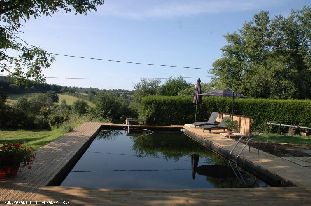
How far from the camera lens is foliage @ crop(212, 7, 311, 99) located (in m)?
35.8

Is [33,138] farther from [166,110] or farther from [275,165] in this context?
[275,165]

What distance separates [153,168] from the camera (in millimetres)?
11766

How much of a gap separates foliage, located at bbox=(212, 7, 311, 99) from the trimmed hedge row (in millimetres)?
10580

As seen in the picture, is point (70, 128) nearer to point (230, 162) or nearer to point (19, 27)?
point (19, 27)

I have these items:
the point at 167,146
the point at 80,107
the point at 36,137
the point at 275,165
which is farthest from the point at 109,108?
the point at 275,165

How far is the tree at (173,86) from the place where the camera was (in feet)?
111

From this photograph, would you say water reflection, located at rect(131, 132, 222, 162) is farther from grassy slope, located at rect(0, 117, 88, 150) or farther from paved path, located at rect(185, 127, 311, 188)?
grassy slope, located at rect(0, 117, 88, 150)

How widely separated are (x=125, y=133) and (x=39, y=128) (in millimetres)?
6969

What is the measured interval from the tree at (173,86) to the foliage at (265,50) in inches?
173

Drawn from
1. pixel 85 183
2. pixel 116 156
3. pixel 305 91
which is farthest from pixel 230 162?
pixel 305 91

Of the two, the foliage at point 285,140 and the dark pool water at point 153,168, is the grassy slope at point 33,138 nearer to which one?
the dark pool water at point 153,168

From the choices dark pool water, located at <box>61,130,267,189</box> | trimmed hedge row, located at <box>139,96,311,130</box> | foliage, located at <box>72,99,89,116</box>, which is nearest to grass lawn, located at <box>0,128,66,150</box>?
dark pool water, located at <box>61,130,267,189</box>

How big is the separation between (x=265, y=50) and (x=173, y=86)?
424 inches

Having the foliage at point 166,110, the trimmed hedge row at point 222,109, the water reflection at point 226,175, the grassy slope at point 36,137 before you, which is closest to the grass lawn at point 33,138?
the grassy slope at point 36,137
